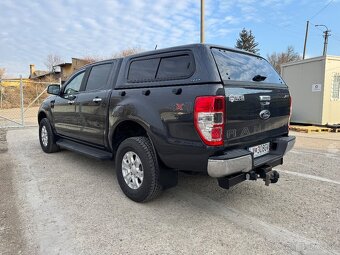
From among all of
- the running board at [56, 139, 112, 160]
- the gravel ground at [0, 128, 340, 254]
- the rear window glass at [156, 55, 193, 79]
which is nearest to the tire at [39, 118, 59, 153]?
the running board at [56, 139, 112, 160]

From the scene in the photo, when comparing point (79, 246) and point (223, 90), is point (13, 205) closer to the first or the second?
point (79, 246)

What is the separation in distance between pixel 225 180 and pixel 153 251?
104 cm

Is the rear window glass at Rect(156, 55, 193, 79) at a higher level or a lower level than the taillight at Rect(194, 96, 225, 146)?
higher

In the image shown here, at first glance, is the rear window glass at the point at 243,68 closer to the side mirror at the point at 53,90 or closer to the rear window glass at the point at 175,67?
the rear window glass at the point at 175,67

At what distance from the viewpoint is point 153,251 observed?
107 inches

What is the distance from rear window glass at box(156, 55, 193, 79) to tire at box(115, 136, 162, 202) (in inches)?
34.2

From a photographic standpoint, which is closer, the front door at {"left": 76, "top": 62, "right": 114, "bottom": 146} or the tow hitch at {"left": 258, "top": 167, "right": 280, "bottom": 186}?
the tow hitch at {"left": 258, "top": 167, "right": 280, "bottom": 186}

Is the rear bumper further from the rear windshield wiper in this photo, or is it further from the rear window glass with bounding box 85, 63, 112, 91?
the rear window glass with bounding box 85, 63, 112, 91

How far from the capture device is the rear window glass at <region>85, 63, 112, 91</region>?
15.2 ft

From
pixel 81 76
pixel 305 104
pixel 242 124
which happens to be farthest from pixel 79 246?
pixel 305 104

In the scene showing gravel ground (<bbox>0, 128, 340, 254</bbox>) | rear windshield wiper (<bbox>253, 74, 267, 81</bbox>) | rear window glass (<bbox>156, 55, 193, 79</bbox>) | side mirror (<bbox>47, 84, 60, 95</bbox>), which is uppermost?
rear window glass (<bbox>156, 55, 193, 79</bbox>)

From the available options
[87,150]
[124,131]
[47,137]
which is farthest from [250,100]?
[47,137]

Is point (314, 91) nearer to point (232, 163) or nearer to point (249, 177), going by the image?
point (249, 177)

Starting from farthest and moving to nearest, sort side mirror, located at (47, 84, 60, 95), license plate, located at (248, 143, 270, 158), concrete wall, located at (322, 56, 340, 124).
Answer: concrete wall, located at (322, 56, 340, 124) < side mirror, located at (47, 84, 60, 95) < license plate, located at (248, 143, 270, 158)
